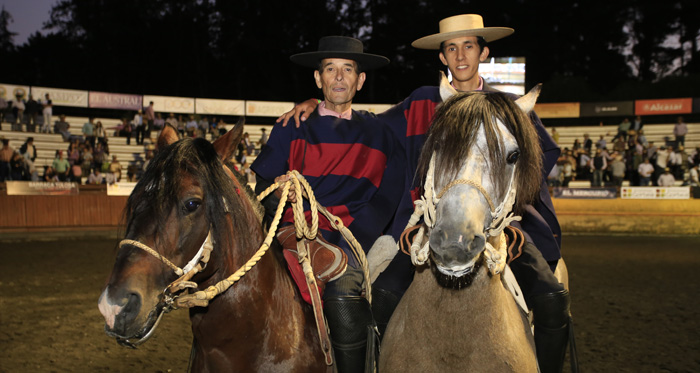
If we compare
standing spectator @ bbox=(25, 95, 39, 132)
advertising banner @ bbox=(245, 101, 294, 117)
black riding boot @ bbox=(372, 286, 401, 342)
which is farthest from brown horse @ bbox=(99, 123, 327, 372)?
advertising banner @ bbox=(245, 101, 294, 117)

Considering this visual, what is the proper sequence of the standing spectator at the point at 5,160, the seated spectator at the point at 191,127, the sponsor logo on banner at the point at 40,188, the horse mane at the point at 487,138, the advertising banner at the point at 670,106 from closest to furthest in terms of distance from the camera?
the horse mane at the point at 487,138
the sponsor logo on banner at the point at 40,188
the standing spectator at the point at 5,160
the seated spectator at the point at 191,127
the advertising banner at the point at 670,106

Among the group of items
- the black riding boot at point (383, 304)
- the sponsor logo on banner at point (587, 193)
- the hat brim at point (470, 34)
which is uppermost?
the hat brim at point (470, 34)

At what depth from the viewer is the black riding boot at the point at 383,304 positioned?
280 cm

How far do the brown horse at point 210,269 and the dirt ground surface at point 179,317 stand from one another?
4.38 feet

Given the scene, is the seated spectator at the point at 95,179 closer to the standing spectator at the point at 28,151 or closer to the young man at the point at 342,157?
the standing spectator at the point at 28,151

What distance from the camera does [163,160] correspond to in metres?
2.22

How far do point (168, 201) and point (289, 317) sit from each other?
3.11 feet

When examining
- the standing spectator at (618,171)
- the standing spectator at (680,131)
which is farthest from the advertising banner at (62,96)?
the standing spectator at (680,131)

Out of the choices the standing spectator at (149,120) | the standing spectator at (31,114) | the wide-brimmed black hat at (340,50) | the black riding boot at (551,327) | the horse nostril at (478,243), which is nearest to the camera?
the horse nostril at (478,243)

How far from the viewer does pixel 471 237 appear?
1.87m

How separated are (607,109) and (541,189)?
32056mm

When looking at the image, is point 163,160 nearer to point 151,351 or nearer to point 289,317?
point 289,317

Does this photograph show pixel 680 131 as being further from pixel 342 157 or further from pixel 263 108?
pixel 342 157

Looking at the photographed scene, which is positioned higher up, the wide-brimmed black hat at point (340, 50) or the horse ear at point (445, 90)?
the wide-brimmed black hat at point (340, 50)
